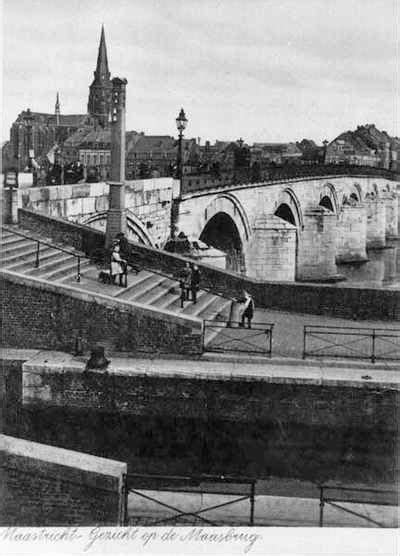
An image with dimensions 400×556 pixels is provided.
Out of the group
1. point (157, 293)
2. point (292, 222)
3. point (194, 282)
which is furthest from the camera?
point (292, 222)

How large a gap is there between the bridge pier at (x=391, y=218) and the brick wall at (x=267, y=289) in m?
53.4

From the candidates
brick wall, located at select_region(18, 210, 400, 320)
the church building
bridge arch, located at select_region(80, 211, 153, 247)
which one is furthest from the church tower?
brick wall, located at select_region(18, 210, 400, 320)

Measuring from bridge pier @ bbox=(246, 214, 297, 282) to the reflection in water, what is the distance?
7.45 meters

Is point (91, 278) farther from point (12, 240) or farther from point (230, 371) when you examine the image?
point (230, 371)

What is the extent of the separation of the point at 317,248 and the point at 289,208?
284cm

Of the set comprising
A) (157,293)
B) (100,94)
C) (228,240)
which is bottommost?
(157,293)

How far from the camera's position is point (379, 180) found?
73625 mm

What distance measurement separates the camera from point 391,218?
229ft

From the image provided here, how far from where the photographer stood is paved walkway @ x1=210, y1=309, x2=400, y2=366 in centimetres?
1390

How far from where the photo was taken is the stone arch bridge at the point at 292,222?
31172mm

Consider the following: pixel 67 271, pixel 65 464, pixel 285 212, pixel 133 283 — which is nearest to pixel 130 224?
pixel 133 283

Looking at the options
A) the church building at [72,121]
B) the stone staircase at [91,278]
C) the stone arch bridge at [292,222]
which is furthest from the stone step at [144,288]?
the church building at [72,121]

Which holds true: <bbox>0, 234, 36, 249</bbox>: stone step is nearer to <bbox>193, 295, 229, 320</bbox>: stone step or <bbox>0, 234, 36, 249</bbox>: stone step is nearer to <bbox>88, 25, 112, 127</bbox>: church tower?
<bbox>193, 295, 229, 320</bbox>: stone step

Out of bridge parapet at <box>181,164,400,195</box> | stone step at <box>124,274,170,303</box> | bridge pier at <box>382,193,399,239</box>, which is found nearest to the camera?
stone step at <box>124,274,170,303</box>
